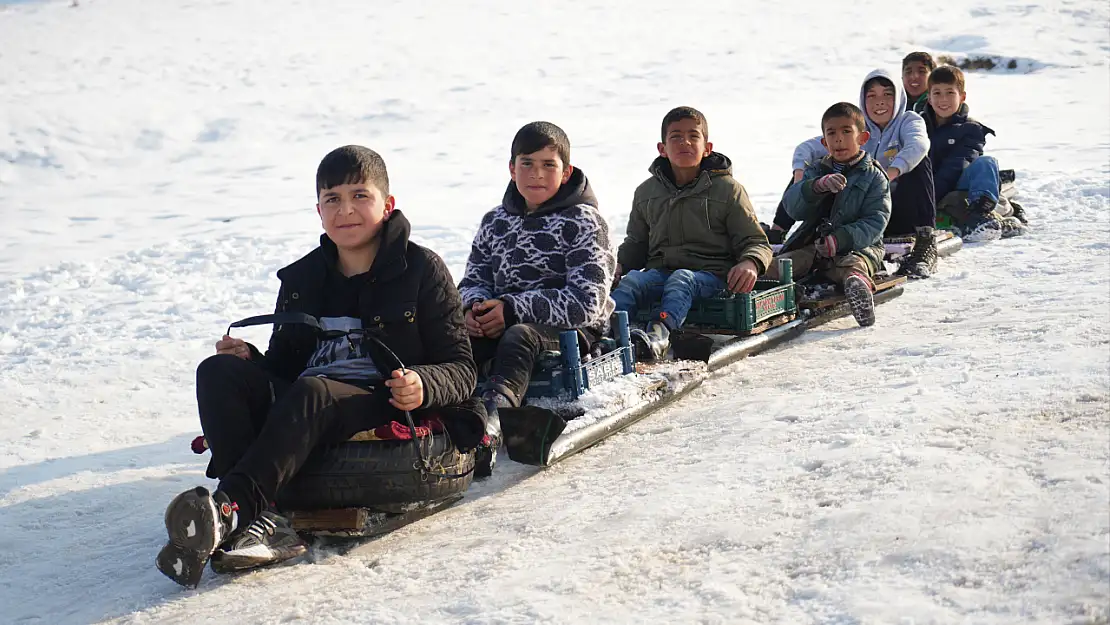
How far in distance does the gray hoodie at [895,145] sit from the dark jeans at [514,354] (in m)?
4.04

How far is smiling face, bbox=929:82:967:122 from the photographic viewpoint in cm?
1052

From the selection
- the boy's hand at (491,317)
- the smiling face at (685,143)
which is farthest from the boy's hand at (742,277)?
the boy's hand at (491,317)

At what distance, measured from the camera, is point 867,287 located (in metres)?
7.18

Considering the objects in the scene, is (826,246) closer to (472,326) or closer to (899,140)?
(899,140)

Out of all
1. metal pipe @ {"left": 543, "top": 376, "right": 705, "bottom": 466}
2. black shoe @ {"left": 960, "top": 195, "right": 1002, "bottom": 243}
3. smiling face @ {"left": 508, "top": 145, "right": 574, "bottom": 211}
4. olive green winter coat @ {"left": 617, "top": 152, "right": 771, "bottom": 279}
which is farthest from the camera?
black shoe @ {"left": 960, "top": 195, "right": 1002, "bottom": 243}

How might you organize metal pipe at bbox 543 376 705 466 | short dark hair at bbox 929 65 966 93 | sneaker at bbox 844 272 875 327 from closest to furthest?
metal pipe at bbox 543 376 705 466 → sneaker at bbox 844 272 875 327 → short dark hair at bbox 929 65 966 93

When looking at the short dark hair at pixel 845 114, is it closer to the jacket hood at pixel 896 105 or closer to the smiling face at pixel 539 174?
the jacket hood at pixel 896 105

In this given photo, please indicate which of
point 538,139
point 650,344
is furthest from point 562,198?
point 650,344

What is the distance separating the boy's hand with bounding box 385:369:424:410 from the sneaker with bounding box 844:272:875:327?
3.79 metres

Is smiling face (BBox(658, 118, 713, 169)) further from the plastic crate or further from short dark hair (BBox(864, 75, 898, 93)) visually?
short dark hair (BBox(864, 75, 898, 93))

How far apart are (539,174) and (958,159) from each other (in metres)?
6.22

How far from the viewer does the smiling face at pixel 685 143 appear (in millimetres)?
6907

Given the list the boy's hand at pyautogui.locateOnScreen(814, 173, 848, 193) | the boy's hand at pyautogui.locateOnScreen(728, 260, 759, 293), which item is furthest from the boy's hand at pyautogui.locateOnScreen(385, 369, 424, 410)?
the boy's hand at pyautogui.locateOnScreen(814, 173, 848, 193)

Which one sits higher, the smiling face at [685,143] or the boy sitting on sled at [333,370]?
the smiling face at [685,143]
